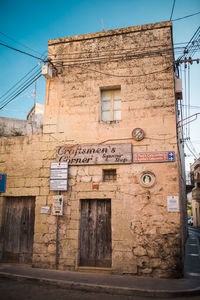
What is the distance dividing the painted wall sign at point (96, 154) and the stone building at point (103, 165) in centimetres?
3

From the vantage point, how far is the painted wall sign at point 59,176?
756 centimetres

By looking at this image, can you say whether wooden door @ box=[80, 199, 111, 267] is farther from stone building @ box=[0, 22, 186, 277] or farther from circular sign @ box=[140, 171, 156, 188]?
circular sign @ box=[140, 171, 156, 188]

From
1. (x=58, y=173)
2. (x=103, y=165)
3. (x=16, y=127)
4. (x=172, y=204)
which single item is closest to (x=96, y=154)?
(x=103, y=165)

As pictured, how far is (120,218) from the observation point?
6957 millimetres

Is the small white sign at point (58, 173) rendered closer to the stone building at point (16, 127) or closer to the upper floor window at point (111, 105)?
the upper floor window at point (111, 105)

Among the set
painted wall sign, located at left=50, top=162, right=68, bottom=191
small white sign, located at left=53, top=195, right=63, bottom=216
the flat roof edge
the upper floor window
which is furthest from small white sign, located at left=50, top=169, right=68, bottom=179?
the flat roof edge

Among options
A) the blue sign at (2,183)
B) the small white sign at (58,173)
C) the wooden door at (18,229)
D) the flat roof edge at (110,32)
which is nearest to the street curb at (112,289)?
the wooden door at (18,229)

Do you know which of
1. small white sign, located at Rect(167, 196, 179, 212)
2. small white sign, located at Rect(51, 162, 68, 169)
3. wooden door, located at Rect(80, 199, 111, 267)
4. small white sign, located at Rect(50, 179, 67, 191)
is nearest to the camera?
small white sign, located at Rect(167, 196, 179, 212)

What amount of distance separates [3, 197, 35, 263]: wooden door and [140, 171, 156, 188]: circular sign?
373 cm

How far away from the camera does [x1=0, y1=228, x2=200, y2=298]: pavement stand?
17.4ft

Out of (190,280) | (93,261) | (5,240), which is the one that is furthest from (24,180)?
(190,280)

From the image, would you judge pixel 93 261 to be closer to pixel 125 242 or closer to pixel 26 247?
pixel 125 242

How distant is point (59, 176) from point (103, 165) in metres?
1.46

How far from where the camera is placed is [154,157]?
7.04 m
